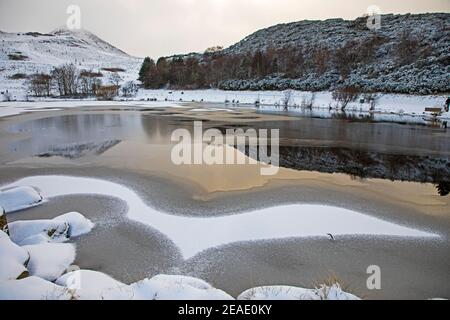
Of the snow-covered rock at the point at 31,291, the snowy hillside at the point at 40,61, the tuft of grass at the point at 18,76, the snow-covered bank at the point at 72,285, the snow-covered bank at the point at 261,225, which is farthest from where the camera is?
the tuft of grass at the point at 18,76

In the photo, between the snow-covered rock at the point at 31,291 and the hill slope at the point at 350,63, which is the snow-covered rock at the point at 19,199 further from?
the hill slope at the point at 350,63

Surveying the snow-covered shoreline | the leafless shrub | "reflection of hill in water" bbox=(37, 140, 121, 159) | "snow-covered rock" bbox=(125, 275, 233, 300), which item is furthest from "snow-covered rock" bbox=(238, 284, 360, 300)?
the leafless shrub

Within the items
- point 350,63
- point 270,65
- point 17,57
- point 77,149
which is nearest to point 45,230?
point 77,149

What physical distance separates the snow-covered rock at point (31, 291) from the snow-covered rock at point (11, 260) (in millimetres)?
218

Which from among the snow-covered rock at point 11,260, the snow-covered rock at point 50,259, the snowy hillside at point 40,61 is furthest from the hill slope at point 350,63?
the snow-covered rock at point 11,260

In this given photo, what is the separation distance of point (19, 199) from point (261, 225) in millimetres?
4834

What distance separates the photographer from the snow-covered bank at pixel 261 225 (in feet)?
16.7

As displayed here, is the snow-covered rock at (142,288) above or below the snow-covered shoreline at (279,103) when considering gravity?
below

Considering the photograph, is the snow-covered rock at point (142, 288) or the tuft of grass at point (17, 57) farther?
the tuft of grass at point (17, 57)

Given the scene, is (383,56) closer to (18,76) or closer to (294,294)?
(294,294)

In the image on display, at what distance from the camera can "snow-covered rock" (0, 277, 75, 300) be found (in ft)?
9.90

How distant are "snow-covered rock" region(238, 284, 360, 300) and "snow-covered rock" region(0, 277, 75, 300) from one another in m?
1.85

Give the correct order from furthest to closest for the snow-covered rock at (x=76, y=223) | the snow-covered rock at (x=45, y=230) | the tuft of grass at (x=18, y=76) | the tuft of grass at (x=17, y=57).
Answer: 1. the tuft of grass at (x=17, y=57)
2. the tuft of grass at (x=18, y=76)
3. the snow-covered rock at (x=76, y=223)
4. the snow-covered rock at (x=45, y=230)
